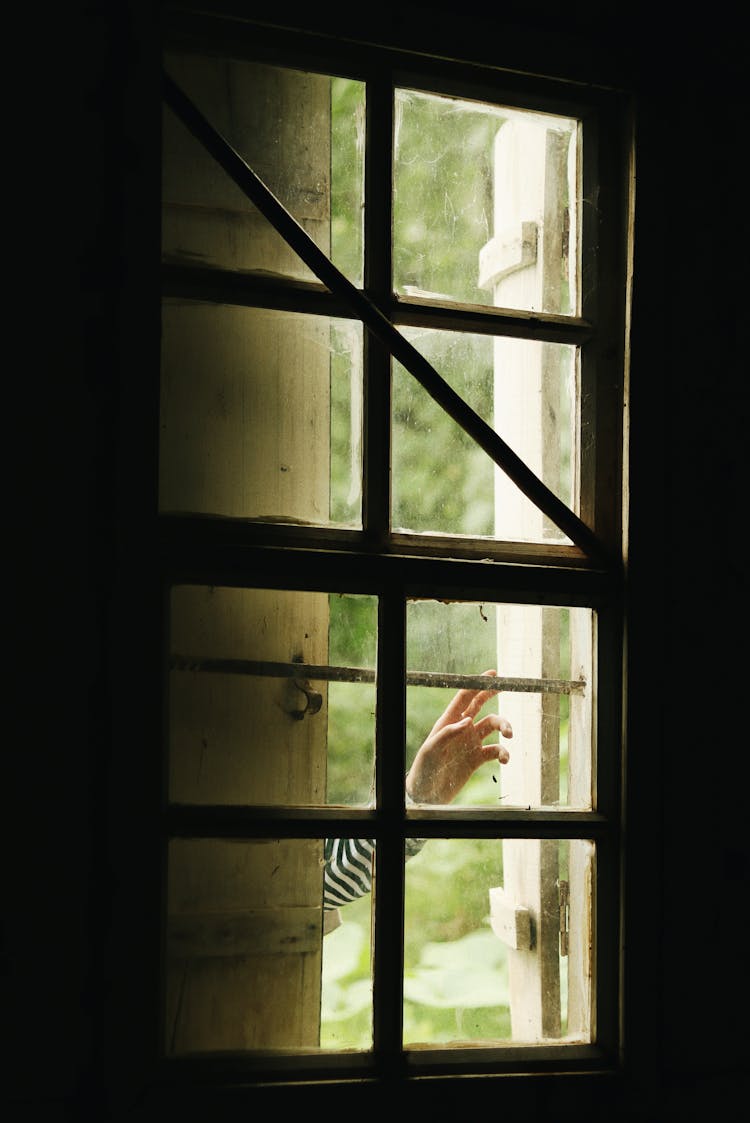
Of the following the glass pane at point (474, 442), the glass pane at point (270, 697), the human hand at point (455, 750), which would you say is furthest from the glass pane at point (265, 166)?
the human hand at point (455, 750)

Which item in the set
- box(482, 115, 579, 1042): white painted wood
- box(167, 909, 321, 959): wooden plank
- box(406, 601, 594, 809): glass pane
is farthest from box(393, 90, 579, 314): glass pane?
box(167, 909, 321, 959): wooden plank

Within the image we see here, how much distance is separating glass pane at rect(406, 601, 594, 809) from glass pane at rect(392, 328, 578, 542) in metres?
0.14

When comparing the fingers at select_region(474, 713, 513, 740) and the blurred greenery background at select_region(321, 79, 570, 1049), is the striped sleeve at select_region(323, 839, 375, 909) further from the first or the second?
the fingers at select_region(474, 713, 513, 740)

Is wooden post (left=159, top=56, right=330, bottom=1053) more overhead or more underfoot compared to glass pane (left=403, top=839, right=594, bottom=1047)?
more overhead

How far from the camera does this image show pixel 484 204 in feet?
4.86

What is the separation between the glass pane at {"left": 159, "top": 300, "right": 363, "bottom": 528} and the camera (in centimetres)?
133

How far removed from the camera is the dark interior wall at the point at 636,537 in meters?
1.19

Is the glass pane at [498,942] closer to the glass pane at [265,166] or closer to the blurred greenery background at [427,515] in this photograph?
the blurred greenery background at [427,515]

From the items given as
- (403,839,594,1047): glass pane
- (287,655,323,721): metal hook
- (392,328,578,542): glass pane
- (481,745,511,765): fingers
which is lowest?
(403,839,594,1047): glass pane

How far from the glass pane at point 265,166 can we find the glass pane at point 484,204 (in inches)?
3.3

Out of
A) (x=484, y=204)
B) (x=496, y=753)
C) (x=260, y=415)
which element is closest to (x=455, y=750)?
(x=496, y=753)

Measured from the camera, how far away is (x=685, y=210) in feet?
4.87

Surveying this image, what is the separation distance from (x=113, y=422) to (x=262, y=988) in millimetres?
833

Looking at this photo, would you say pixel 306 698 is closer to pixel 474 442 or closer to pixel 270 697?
pixel 270 697
